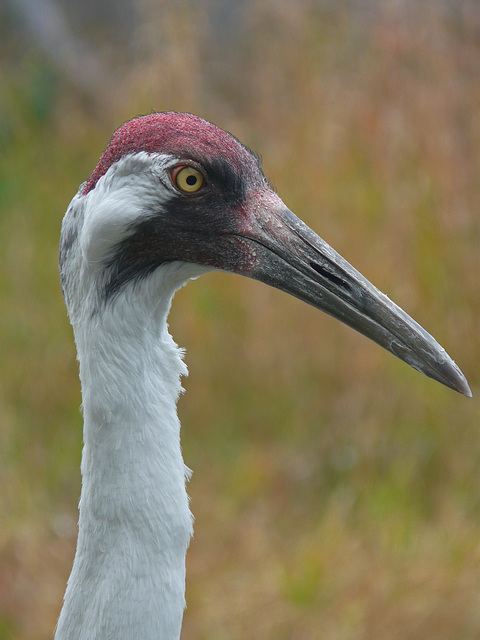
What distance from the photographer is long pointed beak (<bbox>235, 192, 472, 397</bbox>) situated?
1966 millimetres

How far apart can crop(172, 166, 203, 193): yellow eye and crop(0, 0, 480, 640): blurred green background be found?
2.57 metres

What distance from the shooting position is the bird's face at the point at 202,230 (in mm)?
1882

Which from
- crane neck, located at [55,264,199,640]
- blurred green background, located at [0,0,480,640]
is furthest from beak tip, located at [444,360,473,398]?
blurred green background, located at [0,0,480,640]

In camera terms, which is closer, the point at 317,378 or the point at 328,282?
the point at 328,282

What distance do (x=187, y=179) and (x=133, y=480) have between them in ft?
2.42

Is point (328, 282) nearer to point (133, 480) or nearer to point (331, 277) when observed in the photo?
point (331, 277)

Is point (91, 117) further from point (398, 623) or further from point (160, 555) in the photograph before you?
point (160, 555)

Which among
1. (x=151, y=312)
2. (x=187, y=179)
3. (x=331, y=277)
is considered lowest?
(x=151, y=312)

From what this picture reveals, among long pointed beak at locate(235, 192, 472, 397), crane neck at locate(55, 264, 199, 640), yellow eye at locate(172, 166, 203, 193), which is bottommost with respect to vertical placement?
crane neck at locate(55, 264, 199, 640)

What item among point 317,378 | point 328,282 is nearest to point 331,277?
point 328,282

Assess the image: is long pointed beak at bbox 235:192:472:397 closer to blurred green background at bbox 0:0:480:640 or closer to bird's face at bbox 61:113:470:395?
bird's face at bbox 61:113:470:395

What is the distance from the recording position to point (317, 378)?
16.0ft

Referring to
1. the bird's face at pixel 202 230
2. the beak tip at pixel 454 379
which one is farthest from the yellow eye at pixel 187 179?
the beak tip at pixel 454 379

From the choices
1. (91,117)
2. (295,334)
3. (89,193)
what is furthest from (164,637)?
(91,117)
